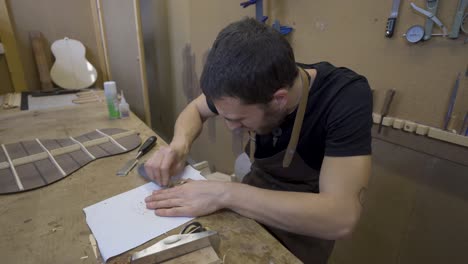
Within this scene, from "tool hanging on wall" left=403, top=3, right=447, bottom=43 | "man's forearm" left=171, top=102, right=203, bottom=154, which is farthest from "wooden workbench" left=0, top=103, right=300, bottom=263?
"tool hanging on wall" left=403, top=3, right=447, bottom=43

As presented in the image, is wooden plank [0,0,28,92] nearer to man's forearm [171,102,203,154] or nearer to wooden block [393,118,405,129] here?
man's forearm [171,102,203,154]

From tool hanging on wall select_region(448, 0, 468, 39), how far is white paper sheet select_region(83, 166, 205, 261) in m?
1.03

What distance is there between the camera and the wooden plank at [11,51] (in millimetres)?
1880

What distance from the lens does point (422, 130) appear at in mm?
1019

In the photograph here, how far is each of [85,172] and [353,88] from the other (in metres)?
0.90

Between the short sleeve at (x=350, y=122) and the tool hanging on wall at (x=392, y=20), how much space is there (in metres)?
0.38

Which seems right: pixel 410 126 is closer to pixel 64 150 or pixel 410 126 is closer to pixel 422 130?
pixel 422 130

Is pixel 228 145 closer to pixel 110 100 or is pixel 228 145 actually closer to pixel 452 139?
pixel 110 100

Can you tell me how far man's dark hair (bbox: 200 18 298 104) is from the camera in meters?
0.64

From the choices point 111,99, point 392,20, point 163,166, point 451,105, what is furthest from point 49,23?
point 451,105

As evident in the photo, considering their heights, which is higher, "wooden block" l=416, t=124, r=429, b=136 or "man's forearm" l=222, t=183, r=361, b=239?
"wooden block" l=416, t=124, r=429, b=136

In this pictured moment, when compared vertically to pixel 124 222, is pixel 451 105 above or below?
above

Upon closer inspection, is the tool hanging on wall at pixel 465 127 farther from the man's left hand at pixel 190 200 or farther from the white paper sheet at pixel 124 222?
the white paper sheet at pixel 124 222

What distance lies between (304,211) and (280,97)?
30 centimetres
